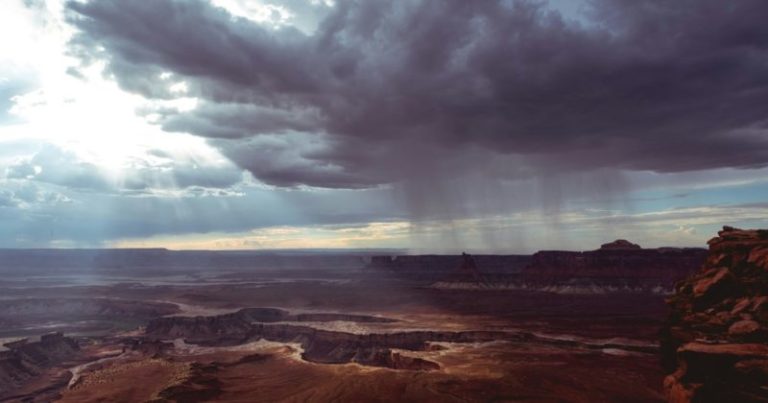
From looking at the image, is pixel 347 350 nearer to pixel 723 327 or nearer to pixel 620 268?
pixel 723 327

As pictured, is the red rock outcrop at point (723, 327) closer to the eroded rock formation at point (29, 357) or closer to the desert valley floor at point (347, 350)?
the desert valley floor at point (347, 350)

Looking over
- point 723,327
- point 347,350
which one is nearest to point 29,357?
point 347,350

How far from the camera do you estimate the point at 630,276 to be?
170m

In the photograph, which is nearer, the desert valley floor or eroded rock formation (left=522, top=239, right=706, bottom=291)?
the desert valley floor

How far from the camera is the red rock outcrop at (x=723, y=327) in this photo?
66.3ft

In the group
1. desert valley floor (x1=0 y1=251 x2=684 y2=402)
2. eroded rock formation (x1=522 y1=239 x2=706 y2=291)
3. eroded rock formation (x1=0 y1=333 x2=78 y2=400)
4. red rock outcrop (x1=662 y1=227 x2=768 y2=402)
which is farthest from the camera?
eroded rock formation (x1=522 y1=239 x2=706 y2=291)

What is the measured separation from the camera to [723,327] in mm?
24203

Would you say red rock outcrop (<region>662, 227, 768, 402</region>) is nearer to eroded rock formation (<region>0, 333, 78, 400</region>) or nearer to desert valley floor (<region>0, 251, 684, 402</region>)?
desert valley floor (<region>0, 251, 684, 402</region>)

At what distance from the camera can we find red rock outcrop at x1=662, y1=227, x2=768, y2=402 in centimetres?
2020

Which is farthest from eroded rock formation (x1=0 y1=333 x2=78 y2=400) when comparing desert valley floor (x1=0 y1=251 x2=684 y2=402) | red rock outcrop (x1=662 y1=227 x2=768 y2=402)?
red rock outcrop (x1=662 y1=227 x2=768 y2=402)

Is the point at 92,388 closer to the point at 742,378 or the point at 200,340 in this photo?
the point at 200,340

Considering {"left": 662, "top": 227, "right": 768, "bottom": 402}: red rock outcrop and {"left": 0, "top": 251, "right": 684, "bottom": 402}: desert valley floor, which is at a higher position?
{"left": 662, "top": 227, "right": 768, "bottom": 402}: red rock outcrop

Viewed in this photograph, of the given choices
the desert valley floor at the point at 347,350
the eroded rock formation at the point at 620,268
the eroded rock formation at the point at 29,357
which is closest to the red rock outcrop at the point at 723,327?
the desert valley floor at the point at 347,350

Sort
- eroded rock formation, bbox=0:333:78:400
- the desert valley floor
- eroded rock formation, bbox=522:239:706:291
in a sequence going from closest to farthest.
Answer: the desert valley floor < eroded rock formation, bbox=0:333:78:400 < eroded rock formation, bbox=522:239:706:291
